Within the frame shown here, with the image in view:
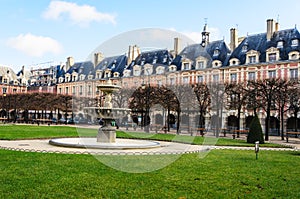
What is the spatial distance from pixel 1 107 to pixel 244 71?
39.7 m

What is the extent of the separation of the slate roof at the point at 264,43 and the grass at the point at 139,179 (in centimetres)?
3045

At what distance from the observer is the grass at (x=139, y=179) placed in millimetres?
6680

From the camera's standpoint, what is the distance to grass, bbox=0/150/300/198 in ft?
21.9

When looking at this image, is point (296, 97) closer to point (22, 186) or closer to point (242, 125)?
point (242, 125)

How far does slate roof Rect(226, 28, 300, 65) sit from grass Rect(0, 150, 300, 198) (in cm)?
3045

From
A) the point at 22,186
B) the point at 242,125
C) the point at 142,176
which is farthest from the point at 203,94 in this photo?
the point at 22,186

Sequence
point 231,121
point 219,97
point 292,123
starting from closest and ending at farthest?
point 219,97 → point 292,123 → point 231,121

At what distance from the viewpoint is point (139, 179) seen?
808cm

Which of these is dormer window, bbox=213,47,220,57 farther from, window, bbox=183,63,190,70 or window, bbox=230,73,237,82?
window, bbox=230,73,237,82

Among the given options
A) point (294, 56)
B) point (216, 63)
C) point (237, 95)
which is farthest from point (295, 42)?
point (237, 95)

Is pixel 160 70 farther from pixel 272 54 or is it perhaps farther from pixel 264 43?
pixel 272 54

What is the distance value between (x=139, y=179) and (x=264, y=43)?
37.3 metres

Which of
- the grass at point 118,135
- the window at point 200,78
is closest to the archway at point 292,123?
the window at point 200,78

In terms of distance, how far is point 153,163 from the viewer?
10.5m
